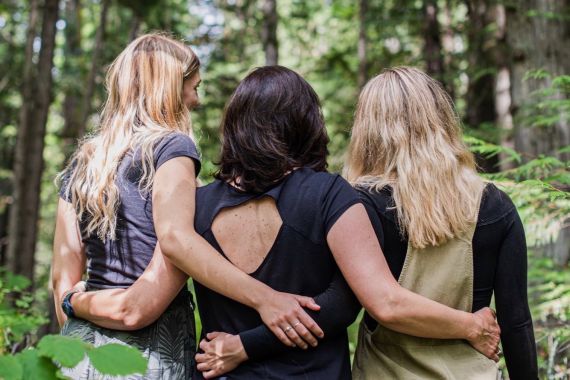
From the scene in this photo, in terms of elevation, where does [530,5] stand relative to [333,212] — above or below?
above

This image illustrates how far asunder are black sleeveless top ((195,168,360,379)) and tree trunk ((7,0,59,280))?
8.01m

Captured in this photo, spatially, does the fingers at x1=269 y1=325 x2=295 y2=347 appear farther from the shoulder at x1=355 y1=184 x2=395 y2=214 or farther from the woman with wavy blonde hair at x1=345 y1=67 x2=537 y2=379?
the shoulder at x1=355 y1=184 x2=395 y2=214

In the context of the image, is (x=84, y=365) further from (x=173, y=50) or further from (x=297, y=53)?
(x=297, y=53)

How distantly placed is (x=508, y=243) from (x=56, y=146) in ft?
58.6

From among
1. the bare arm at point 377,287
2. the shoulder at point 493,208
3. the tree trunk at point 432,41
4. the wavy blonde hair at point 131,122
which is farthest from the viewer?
the tree trunk at point 432,41

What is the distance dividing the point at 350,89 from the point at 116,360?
15960mm

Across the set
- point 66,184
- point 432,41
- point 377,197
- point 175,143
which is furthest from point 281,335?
point 432,41

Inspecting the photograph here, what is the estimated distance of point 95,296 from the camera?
2492 mm

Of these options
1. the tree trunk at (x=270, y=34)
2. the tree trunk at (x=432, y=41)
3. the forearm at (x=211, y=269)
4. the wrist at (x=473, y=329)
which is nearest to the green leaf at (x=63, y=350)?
the forearm at (x=211, y=269)

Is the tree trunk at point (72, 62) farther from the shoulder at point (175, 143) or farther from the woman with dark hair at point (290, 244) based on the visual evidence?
the woman with dark hair at point (290, 244)

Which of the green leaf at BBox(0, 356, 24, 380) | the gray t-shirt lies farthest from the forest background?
the gray t-shirt

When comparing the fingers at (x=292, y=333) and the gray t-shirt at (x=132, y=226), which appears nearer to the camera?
the fingers at (x=292, y=333)

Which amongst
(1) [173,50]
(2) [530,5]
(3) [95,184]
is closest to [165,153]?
(3) [95,184]

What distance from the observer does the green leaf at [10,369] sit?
5.76 ft
